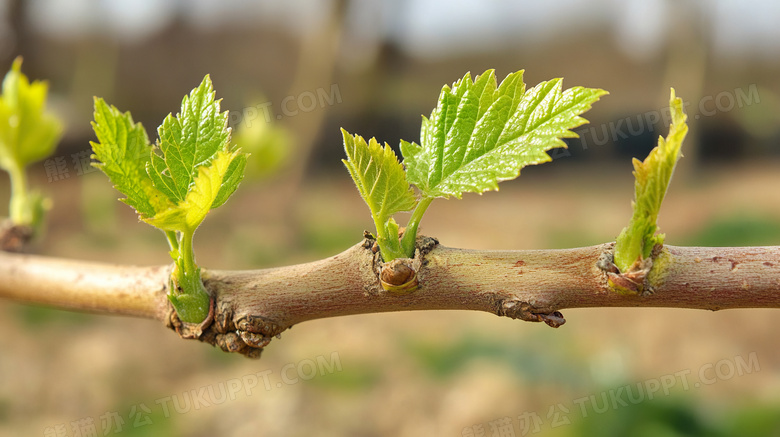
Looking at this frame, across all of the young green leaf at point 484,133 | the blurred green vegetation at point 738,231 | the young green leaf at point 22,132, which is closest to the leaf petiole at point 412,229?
the young green leaf at point 484,133

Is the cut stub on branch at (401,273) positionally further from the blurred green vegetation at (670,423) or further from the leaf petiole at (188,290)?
the blurred green vegetation at (670,423)

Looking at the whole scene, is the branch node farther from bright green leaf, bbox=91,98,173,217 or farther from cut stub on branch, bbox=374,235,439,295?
bright green leaf, bbox=91,98,173,217

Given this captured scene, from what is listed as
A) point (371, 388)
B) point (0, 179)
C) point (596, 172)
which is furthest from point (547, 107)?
point (596, 172)

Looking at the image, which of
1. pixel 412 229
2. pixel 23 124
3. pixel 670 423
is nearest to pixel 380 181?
pixel 412 229

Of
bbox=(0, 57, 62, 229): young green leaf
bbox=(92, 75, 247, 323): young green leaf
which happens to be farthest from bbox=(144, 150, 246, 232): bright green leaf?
bbox=(0, 57, 62, 229): young green leaf

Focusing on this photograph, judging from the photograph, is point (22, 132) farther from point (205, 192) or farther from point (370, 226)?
point (370, 226)

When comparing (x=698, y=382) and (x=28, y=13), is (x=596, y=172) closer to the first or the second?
(x=698, y=382)
